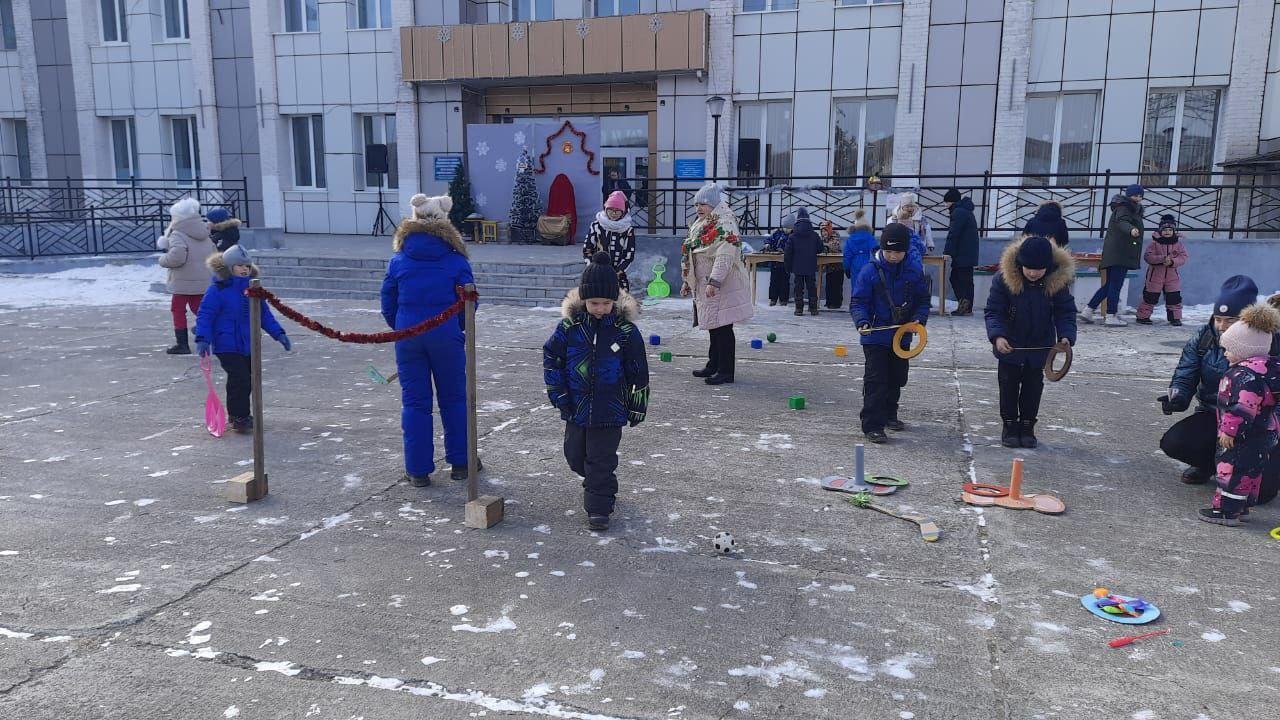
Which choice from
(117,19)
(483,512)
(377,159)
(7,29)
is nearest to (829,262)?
(483,512)

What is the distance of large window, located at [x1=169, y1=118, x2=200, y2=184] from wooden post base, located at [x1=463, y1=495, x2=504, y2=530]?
21.8 meters

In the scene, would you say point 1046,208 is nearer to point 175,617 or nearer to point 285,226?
point 175,617

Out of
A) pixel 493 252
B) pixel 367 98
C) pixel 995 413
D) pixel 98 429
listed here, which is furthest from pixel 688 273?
pixel 367 98

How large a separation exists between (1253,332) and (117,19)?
2631cm

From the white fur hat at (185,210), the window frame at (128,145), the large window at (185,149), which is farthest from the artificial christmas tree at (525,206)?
the window frame at (128,145)

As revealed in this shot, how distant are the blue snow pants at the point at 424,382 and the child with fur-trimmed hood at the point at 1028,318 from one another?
3.74 metres

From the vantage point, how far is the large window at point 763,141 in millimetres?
18359

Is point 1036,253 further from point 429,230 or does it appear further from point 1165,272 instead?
point 1165,272

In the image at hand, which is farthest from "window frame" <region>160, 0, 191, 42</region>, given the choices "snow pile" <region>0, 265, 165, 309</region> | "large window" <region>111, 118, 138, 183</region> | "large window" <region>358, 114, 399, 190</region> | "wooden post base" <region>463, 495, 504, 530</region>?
"wooden post base" <region>463, 495, 504, 530</region>

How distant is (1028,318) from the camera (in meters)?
6.30

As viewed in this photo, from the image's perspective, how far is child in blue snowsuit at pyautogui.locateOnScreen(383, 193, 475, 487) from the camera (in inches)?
215

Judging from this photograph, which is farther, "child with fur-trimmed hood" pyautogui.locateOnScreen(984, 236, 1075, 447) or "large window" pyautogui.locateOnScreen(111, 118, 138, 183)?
"large window" pyautogui.locateOnScreen(111, 118, 138, 183)

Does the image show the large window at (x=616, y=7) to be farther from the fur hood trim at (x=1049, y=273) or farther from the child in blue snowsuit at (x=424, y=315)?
the child in blue snowsuit at (x=424, y=315)

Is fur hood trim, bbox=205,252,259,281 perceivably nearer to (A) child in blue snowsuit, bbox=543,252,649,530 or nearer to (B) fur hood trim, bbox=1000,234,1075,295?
(A) child in blue snowsuit, bbox=543,252,649,530
